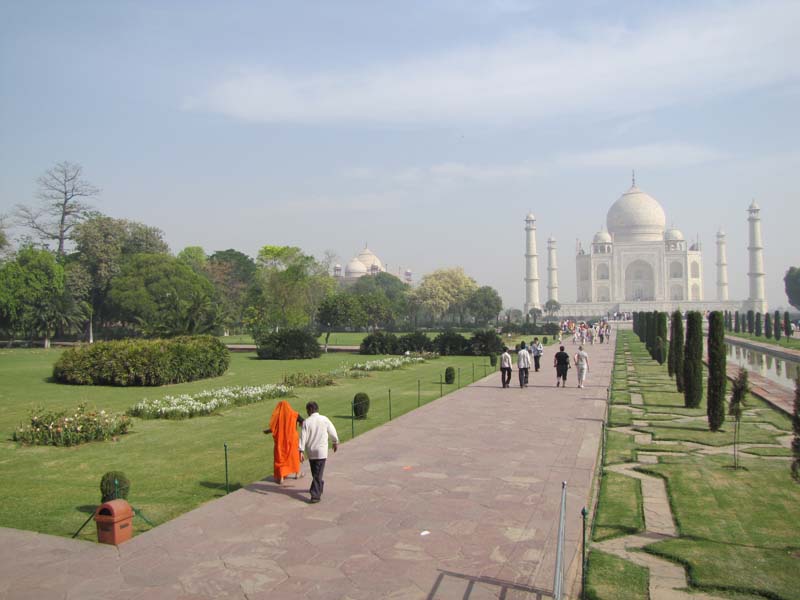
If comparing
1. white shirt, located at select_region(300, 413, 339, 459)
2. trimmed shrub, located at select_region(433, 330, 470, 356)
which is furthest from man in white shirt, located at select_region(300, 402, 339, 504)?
trimmed shrub, located at select_region(433, 330, 470, 356)

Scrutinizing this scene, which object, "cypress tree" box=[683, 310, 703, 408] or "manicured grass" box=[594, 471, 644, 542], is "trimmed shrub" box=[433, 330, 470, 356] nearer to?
"cypress tree" box=[683, 310, 703, 408]

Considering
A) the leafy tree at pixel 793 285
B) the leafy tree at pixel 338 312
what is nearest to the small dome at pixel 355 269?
the leafy tree at pixel 793 285

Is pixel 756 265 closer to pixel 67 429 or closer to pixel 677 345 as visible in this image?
pixel 677 345

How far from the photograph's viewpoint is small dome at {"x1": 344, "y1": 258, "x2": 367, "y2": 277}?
10519 cm

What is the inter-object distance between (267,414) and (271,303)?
21.9m

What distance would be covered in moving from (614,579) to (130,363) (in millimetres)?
14666

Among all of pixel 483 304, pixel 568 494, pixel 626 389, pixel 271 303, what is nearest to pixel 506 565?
pixel 568 494

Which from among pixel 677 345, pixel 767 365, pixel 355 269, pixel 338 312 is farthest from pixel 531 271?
pixel 677 345

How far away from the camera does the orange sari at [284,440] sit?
7625mm

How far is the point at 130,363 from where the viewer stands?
17.1 metres

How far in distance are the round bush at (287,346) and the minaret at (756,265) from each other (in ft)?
232

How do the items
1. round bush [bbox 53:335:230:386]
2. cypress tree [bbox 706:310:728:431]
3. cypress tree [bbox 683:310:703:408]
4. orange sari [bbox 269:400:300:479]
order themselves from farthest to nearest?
round bush [bbox 53:335:230:386]
cypress tree [bbox 683:310:703:408]
cypress tree [bbox 706:310:728:431]
orange sari [bbox 269:400:300:479]

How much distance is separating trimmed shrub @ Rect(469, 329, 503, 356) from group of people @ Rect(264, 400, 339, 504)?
21.3m

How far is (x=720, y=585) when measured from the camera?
5.00 meters
